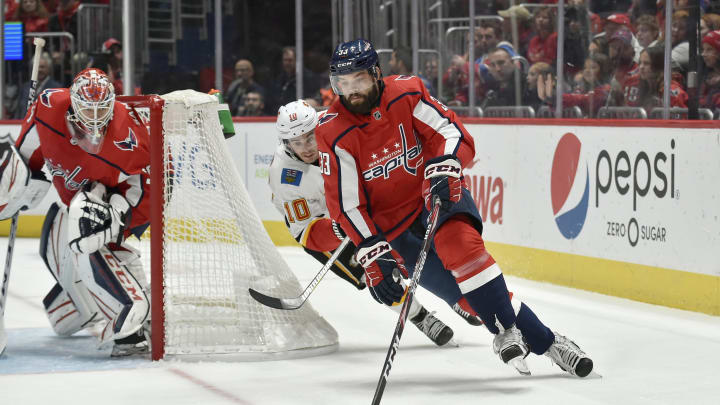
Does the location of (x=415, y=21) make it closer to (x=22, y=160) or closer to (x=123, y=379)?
(x=22, y=160)

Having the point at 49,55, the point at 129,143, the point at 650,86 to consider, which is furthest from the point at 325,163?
the point at 49,55

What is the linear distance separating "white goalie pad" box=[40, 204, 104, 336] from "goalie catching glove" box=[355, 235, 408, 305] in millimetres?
1261

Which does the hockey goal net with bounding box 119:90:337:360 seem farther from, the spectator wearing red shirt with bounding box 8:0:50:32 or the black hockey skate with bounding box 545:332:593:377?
the spectator wearing red shirt with bounding box 8:0:50:32

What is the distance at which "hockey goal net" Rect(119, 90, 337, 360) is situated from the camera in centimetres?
366

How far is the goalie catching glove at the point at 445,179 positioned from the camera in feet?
10.2

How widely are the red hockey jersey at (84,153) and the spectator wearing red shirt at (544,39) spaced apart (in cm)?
283

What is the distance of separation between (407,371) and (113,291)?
1.10m

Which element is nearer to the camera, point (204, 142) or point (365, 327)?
point (204, 142)

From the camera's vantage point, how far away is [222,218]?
391 cm

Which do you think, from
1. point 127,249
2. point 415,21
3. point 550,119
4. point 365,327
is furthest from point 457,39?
point 127,249

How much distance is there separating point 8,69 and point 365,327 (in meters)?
5.08

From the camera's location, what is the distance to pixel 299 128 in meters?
3.90

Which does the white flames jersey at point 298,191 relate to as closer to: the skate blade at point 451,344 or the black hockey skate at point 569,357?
the skate blade at point 451,344

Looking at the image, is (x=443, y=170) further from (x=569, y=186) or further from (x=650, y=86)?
(x=650, y=86)
